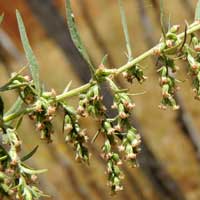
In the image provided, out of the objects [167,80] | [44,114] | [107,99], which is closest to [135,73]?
[167,80]

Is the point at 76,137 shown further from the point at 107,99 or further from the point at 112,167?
the point at 107,99

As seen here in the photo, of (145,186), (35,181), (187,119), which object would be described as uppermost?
(35,181)

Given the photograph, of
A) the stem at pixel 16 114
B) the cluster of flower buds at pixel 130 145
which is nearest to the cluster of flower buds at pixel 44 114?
the stem at pixel 16 114

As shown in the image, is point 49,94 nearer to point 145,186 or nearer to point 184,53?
point 184,53


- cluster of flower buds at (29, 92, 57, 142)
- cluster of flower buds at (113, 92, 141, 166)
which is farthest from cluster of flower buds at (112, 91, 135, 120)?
cluster of flower buds at (29, 92, 57, 142)

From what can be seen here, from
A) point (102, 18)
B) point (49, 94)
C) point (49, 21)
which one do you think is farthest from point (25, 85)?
point (102, 18)

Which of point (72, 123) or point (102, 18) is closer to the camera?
point (72, 123)
